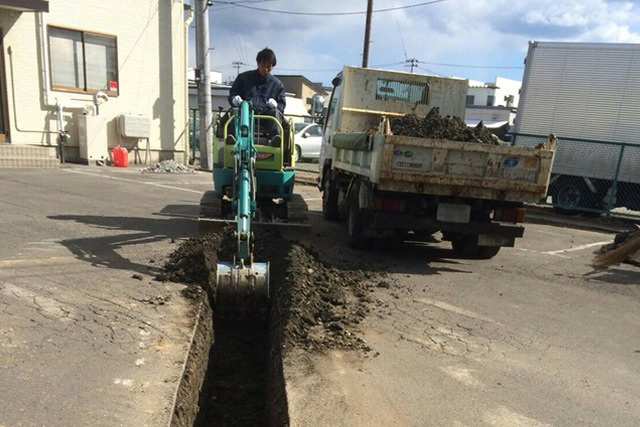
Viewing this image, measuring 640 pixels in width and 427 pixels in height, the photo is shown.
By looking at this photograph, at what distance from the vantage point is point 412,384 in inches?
138

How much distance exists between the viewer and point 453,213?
20.7ft

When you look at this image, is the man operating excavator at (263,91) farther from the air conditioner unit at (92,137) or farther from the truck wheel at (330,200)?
the air conditioner unit at (92,137)

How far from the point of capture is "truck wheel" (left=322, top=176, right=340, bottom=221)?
359 inches

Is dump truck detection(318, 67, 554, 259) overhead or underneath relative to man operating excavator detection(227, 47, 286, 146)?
underneath

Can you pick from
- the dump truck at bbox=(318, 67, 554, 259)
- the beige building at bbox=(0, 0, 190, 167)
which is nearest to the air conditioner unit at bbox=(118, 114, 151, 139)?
the beige building at bbox=(0, 0, 190, 167)

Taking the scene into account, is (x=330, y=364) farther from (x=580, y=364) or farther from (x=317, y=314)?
(x=580, y=364)

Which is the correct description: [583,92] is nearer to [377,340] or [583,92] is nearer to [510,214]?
[510,214]

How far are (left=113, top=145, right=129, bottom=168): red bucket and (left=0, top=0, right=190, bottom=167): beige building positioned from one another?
0.96ft

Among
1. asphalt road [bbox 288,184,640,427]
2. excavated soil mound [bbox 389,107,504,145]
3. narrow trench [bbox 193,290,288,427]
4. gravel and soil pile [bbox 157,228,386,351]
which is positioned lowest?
narrow trench [bbox 193,290,288,427]

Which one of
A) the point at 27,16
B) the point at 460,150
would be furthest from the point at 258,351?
the point at 27,16

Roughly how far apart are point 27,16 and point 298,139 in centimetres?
1044

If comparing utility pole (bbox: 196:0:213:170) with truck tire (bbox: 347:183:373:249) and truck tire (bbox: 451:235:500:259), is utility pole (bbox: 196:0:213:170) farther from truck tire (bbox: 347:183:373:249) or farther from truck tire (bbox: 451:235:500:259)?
truck tire (bbox: 451:235:500:259)

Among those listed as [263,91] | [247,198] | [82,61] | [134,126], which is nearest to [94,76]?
[82,61]

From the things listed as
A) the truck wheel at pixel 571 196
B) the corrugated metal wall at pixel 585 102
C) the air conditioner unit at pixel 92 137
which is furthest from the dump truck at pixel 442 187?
the air conditioner unit at pixel 92 137
